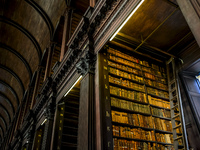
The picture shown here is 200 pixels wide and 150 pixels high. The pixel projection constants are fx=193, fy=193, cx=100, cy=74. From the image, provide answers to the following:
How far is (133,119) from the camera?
354 centimetres

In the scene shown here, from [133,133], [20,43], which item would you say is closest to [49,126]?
[133,133]

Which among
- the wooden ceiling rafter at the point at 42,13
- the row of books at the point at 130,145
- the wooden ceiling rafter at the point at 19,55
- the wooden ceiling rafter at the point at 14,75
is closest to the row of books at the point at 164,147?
the row of books at the point at 130,145

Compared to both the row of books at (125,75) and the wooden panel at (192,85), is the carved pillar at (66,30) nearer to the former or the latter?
the row of books at (125,75)

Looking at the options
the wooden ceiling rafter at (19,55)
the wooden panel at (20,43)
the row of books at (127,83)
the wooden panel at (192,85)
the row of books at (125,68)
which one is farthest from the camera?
the wooden ceiling rafter at (19,55)

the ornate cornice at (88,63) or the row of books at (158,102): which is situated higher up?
the ornate cornice at (88,63)

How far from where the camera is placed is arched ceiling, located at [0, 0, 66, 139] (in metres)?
8.88

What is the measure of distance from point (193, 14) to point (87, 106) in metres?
2.19

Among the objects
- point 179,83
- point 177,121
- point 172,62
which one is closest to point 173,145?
point 177,121

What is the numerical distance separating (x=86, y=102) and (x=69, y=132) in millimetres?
2409

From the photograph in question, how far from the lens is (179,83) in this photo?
4574 millimetres

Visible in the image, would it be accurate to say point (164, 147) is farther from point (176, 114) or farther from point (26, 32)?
point (26, 32)

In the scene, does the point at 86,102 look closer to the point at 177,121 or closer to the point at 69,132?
the point at 177,121

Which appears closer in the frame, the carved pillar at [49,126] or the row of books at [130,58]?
the row of books at [130,58]

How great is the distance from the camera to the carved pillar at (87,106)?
10.1ft
